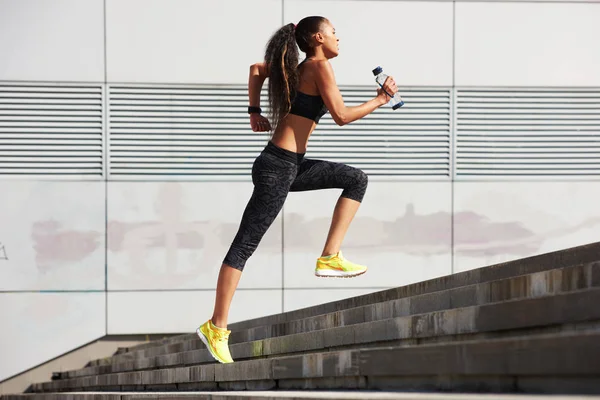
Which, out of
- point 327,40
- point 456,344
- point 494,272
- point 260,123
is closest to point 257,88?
point 260,123

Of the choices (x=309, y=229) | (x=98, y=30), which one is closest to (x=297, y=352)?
(x=309, y=229)

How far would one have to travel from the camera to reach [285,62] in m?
4.55

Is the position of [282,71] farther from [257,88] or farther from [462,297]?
[462,297]

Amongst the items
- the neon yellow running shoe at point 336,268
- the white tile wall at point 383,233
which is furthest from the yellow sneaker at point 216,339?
the white tile wall at point 383,233

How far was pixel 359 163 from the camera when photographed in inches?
394

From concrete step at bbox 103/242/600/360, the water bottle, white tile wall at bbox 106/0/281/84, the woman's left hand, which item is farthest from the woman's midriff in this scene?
white tile wall at bbox 106/0/281/84

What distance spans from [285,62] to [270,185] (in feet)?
1.83

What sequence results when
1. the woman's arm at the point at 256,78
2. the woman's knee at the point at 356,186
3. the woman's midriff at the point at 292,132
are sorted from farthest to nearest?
1. the woman's knee at the point at 356,186
2. the woman's arm at the point at 256,78
3. the woman's midriff at the point at 292,132

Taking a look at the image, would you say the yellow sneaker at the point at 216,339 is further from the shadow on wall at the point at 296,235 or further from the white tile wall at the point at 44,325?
the white tile wall at the point at 44,325

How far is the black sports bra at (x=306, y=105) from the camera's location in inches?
180

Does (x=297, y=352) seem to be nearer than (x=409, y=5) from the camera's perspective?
Yes

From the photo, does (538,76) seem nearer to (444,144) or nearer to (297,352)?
(444,144)

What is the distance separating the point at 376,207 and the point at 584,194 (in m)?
2.07

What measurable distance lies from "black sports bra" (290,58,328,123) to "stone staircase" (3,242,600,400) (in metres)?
0.94
